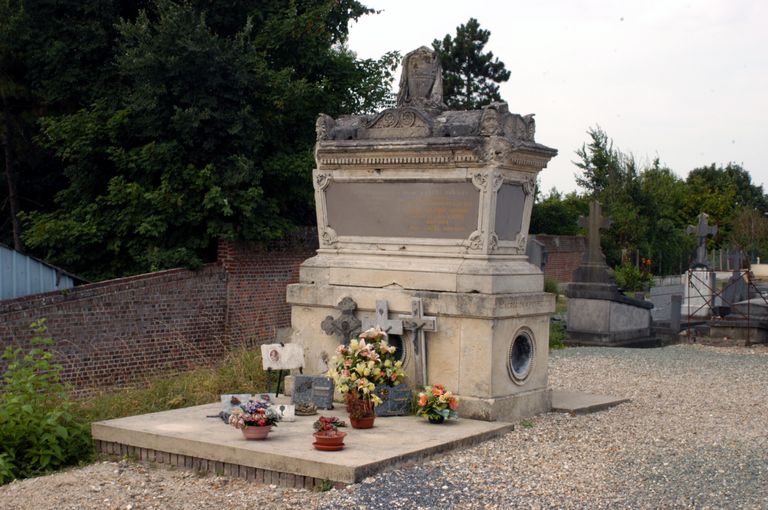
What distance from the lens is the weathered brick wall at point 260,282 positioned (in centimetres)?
1909

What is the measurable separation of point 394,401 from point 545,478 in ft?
7.78

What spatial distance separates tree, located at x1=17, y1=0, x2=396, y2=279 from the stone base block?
28.5 ft

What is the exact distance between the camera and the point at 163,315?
17.6 metres

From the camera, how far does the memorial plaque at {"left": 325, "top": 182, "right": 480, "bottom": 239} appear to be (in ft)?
33.2

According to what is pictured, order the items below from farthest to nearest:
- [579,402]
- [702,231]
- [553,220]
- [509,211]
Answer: [553,220], [702,231], [579,402], [509,211]

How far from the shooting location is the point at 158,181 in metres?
18.7

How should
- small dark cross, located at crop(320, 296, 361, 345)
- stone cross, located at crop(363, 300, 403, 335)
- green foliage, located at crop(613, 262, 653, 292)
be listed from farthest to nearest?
green foliage, located at crop(613, 262, 653, 292) → small dark cross, located at crop(320, 296, 361, 345) → stone cross, located at crop(363, 300, 403, 335)

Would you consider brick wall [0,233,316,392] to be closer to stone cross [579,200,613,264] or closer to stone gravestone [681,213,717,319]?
stone cross [579,200,613,264]

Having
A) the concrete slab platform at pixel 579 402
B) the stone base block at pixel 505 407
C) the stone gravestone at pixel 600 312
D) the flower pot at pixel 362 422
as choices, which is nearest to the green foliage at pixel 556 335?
the stone gravestone at pixel 600 312

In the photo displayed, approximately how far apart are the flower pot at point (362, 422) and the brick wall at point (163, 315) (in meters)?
7.97

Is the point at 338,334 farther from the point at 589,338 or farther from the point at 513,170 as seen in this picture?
the point at 589,338

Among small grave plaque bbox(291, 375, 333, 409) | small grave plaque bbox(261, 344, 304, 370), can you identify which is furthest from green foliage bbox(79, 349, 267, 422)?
small grave plaque bbox(291, 375, 333, 409)

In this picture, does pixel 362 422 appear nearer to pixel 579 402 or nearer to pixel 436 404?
pixel 436 404

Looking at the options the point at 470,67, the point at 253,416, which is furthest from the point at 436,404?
the point at 470,67
